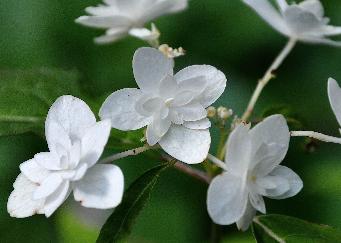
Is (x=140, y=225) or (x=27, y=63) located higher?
(x=27, y=63)

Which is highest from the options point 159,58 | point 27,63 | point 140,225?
point 159,58

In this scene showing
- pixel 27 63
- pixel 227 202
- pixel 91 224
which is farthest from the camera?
pixel 27 63

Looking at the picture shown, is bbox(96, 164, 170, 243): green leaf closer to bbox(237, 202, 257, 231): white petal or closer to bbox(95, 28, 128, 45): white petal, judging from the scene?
bbox(237, 202, 257, 231): white petal

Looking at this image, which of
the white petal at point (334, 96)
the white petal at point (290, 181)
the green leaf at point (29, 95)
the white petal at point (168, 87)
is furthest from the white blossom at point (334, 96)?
the green leaf at point (29, 95)

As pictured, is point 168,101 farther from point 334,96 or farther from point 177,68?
point 177,68

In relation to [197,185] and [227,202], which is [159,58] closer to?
[227,202]

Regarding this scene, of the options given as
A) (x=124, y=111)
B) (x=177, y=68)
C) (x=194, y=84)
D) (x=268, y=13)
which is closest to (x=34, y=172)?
(x=124, y=111)

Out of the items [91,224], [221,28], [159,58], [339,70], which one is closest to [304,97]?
[339,70]
